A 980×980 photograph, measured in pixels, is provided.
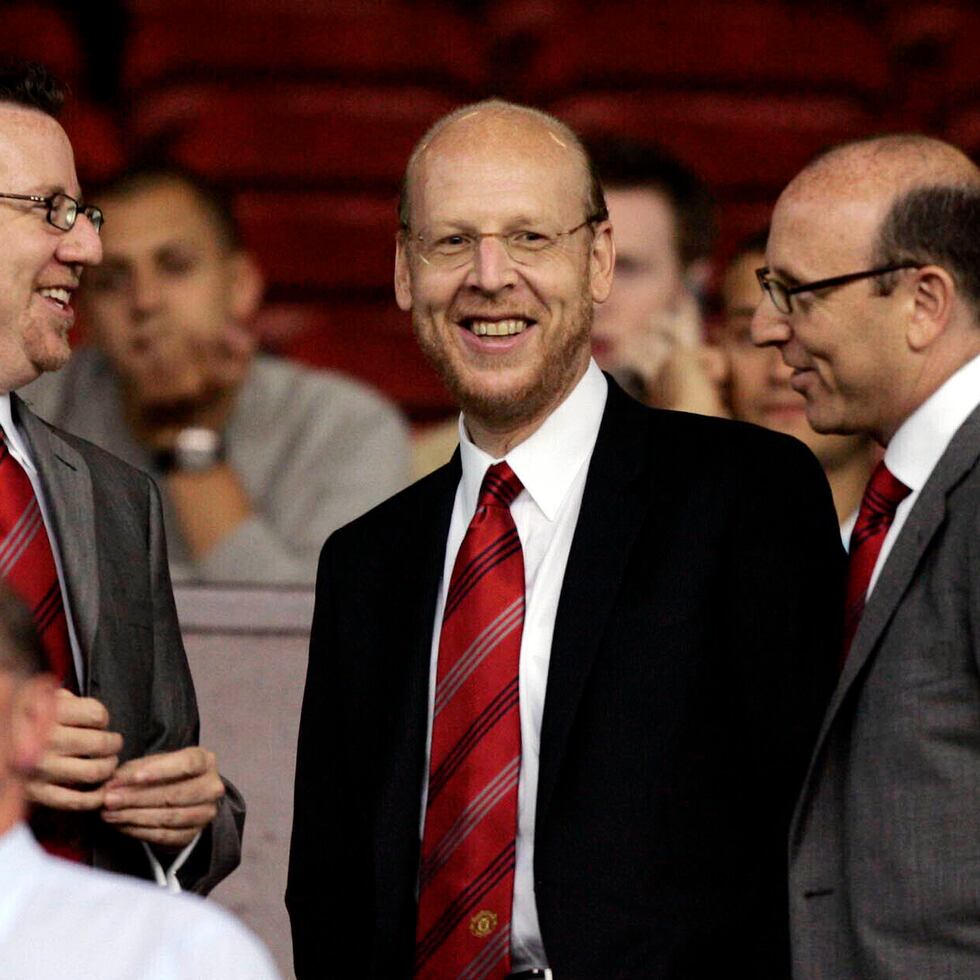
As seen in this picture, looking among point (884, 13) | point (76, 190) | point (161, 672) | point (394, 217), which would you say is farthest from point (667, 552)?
point (884, 13)

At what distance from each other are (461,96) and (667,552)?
2033 mm

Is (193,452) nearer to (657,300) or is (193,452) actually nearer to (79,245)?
(657,300)

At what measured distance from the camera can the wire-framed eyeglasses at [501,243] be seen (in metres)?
1.93

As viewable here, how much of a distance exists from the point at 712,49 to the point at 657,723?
2209 millimetres

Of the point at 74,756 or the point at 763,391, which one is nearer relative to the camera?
the point at 74,756

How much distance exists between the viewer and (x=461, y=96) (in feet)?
12.1

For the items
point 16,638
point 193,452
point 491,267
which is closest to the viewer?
point 16,638

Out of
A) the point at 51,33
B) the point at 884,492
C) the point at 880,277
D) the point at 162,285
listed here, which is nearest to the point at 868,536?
the point at 884,492

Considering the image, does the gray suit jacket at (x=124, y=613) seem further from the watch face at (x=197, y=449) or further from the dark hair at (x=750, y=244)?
the dark hair at (x=750, y=244)

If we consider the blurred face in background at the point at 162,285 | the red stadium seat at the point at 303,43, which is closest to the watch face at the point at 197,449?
the blurred face in background at the point at 162,285

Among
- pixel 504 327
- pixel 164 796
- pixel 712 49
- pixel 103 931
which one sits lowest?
pixel 164 796

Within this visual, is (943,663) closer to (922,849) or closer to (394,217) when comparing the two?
(922,849)

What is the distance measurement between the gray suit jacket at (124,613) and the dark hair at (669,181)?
5.30 feet

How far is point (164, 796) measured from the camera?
1885mm
